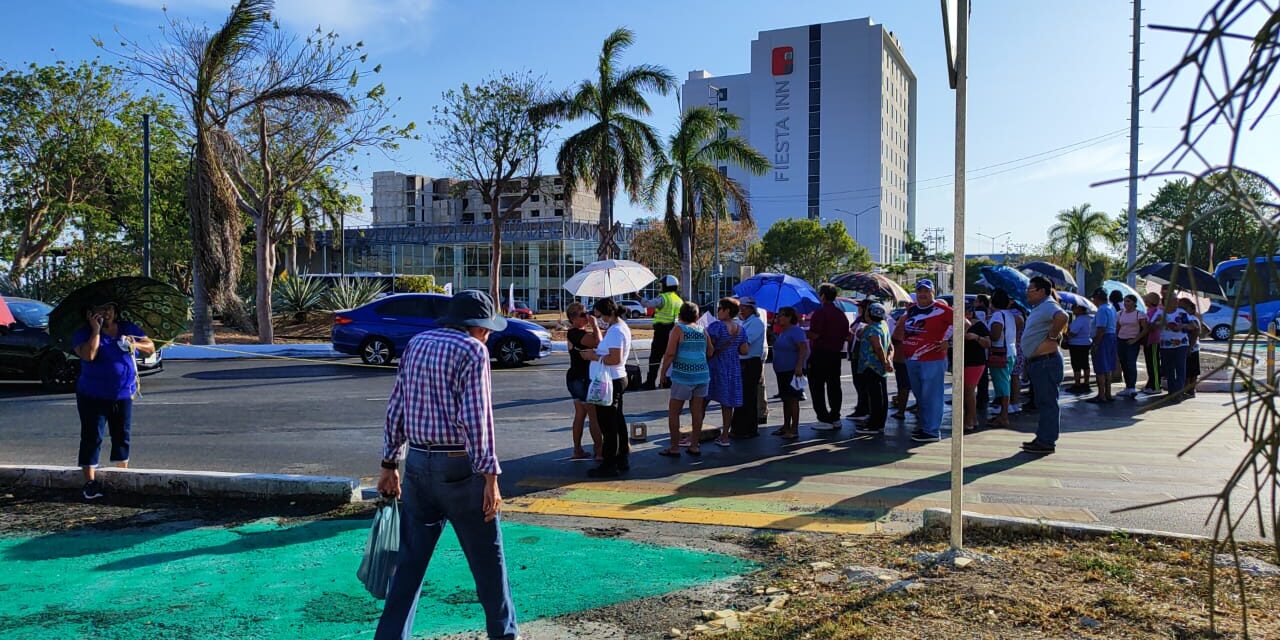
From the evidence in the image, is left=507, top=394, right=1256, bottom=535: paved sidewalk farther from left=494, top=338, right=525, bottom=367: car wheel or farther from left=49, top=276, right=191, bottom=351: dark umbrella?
left=494, top=338, right=525, bottom=367: car wheel

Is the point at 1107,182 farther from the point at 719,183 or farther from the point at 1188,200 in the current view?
the point at 719,183

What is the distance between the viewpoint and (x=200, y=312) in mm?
22594

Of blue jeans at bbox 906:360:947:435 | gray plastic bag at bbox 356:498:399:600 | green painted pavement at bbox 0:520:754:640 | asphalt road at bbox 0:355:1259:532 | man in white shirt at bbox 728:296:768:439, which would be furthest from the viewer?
man in white shirt at bbox 728:296:768:439

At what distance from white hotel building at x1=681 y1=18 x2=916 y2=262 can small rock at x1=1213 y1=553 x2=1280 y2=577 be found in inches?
3693

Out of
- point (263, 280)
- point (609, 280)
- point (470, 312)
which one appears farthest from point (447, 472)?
point (263, 280)

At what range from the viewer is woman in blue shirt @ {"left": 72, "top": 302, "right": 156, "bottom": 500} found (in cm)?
698

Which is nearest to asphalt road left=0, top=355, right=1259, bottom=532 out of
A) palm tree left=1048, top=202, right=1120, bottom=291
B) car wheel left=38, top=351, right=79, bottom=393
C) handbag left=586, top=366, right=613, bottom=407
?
car wheel left=38, top=351, right=79, bottom=393

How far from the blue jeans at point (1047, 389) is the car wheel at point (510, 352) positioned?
484 inches

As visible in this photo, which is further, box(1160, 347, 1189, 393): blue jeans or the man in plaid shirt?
box(1160, 347, 1189, 393): blue jeans

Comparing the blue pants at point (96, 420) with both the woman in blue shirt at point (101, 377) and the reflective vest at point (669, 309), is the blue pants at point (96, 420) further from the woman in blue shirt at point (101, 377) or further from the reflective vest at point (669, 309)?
the reflective vest at point (669, 309)

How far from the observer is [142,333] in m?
7.45

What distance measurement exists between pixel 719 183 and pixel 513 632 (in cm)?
2624

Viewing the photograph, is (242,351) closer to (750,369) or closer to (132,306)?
(132,306)

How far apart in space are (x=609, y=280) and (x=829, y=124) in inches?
3665
